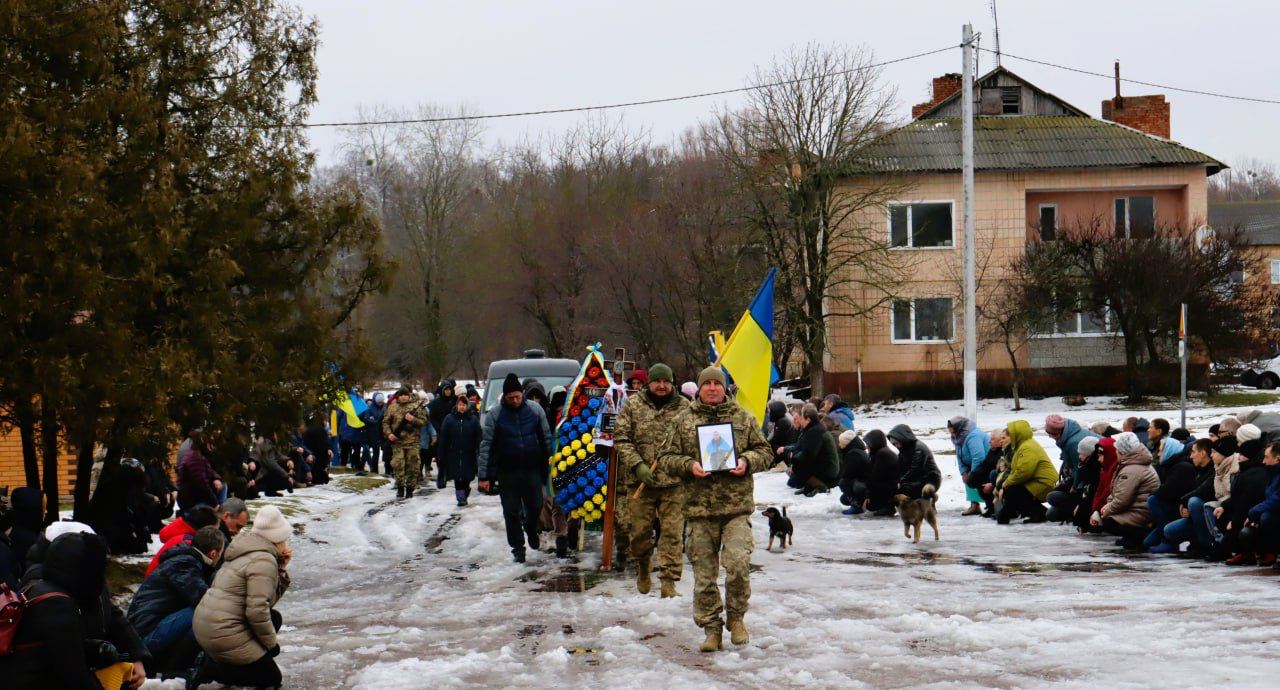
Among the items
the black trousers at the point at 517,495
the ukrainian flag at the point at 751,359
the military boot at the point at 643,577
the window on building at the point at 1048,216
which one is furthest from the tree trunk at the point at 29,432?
the window on building at the point at 1048,216

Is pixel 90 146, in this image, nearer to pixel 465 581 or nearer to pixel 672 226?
pixel 465 581

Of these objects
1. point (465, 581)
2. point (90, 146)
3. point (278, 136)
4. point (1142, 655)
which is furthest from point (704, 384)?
point (278, 136)

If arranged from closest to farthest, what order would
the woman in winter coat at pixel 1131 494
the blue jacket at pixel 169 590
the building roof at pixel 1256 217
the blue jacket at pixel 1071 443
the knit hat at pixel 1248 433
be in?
the blue jacket at pixel 169 590 < the knit hat at pixel 1248 433 < the woman in winter coat at pixel 1131 494 < the blue jacket at pixel 1071 443 < the building roof at pixel 1256 217

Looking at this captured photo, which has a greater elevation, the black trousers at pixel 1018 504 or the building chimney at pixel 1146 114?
the building chimney at pixel 1146 114

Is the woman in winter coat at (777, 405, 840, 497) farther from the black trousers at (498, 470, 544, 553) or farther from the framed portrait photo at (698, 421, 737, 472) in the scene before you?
the framed portrait photo at (698, 421, 737, 472)

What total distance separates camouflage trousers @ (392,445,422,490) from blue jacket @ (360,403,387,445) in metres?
6.86

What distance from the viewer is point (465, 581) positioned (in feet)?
47.4

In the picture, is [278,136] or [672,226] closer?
[278,136]

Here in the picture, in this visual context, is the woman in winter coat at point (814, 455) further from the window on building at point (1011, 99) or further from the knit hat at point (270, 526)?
the window on building at point (1011, 99)

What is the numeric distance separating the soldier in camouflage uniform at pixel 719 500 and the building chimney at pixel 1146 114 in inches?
1655

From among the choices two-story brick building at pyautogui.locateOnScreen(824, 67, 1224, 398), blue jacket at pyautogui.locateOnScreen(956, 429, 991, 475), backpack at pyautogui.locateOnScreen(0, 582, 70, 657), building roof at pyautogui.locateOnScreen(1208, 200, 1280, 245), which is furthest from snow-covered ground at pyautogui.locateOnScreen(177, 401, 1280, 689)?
building roof at pyautogui.locateOnScreen(1208, 200, 1280, 245)

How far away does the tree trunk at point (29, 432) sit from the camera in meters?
12.8

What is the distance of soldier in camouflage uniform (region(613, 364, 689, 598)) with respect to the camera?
12586 mm

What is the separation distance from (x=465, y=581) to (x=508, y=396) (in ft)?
7.35
